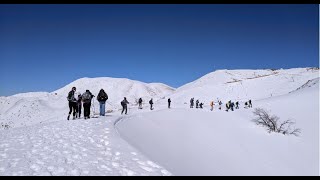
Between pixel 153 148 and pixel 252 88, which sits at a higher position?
pixel 252 88

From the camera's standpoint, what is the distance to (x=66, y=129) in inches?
506

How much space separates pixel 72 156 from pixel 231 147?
886cm

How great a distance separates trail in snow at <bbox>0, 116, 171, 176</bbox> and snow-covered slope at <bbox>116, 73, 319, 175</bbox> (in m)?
0.67

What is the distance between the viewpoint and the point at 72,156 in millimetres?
8148

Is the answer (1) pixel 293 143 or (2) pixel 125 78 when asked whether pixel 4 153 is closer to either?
(1) pixel 293 143

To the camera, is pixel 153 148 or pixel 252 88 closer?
pixel 153 148

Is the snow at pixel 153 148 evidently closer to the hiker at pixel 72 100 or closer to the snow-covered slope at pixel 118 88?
the hiker at pixel 72 100

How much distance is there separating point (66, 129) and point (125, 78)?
105 meters

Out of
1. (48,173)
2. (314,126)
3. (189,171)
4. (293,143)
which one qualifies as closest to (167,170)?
(189,171)

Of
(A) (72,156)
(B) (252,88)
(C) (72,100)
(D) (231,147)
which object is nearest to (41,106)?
(C) (72,100)

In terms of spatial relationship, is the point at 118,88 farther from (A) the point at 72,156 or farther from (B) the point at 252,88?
(A) the point at 72,156

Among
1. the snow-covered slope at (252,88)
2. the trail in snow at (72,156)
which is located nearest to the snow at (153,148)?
the trail in snow at (72,156)

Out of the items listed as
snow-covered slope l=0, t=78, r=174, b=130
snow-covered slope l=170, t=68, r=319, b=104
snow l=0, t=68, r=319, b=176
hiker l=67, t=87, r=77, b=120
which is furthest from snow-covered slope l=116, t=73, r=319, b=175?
snow-covered slope l=170, t=68, r=319, b=104

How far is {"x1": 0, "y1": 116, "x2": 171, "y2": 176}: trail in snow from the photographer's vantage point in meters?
6.91
